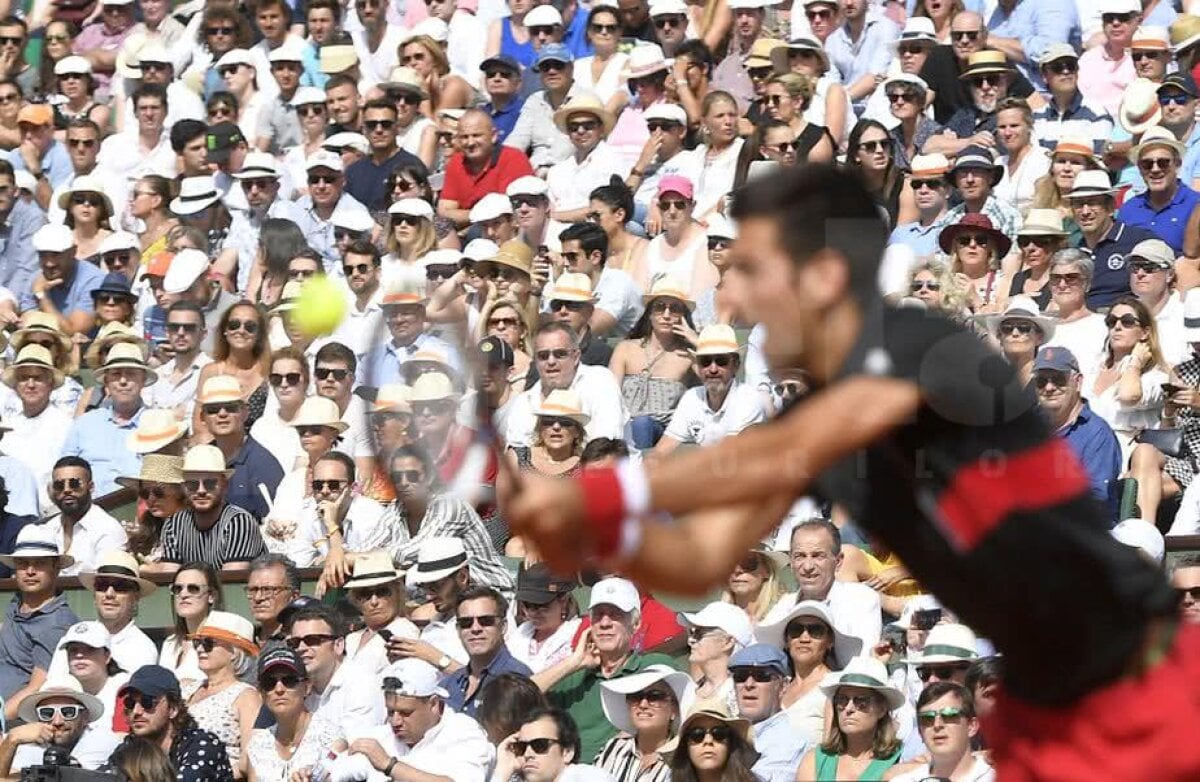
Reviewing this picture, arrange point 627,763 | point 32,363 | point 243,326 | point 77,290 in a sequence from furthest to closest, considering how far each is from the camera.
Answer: point 77,290 → point 32,363 → point 243,326 → point 627,763

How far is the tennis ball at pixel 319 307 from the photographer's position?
1122 centimetres

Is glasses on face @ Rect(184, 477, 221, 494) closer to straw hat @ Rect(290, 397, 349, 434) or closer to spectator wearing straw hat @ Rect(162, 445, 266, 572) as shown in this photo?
spectator wearing straw hat @ Rect(162, 445, 266, 572)

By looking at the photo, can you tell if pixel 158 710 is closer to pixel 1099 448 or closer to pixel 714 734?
pixel 714 734

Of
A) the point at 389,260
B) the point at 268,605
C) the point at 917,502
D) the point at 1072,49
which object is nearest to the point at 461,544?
the point at 268,605

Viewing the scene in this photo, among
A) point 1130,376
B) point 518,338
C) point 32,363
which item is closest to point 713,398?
point 518,338

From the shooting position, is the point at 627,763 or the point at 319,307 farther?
the point at 319,307

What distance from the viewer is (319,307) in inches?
447

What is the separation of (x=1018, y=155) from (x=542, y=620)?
14.1 feet

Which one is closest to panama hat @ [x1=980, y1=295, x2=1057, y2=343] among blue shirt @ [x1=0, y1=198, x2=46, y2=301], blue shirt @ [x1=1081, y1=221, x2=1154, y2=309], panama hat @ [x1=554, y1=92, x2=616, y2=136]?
blue shirt @ [x1=1081, y1=221, x2=1154, y2=309]

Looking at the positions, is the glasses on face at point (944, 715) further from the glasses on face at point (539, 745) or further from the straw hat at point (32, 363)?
the straw hat at point (32, 363)

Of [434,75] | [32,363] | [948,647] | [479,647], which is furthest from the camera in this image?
[434,75]

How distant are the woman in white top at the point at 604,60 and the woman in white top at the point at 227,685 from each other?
5.20m

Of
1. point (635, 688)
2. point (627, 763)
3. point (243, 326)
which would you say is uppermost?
point (635, 688)

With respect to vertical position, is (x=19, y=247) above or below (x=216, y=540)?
below
